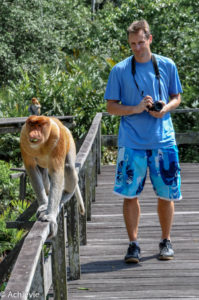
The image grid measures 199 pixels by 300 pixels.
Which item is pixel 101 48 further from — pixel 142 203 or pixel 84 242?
pixel 84 242

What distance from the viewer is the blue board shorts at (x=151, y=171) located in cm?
364

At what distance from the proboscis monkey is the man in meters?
0.69

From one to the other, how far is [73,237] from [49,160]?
3.31 ft

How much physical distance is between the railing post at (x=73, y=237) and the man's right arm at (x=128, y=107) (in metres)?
0.67

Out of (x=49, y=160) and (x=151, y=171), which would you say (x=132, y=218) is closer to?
(x=151, y=171)

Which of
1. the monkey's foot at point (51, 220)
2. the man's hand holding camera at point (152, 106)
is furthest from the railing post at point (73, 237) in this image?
the monkey's foot at point (51, 220)

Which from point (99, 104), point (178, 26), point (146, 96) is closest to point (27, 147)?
point (146, 96)


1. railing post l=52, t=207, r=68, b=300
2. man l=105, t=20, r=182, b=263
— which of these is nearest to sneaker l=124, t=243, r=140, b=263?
man l=105, t=20, r=182, b=263

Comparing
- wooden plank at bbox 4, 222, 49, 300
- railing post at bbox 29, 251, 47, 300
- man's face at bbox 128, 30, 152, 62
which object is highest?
man's face at bbox 128, 30, 152, 62

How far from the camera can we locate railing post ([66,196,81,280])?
3.55 meters

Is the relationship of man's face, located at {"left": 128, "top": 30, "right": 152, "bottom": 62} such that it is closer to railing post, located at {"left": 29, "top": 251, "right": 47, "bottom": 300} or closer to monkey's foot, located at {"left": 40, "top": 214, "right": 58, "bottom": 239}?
monkey's foot, located at {"left": 40, "top": 214, "right": 58, "bottom": 239}

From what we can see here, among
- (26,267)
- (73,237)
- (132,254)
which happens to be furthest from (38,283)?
(132,254)

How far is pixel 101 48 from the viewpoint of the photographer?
47.2 ft

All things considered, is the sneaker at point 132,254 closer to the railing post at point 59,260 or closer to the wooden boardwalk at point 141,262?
the wooden boardwalk at point 141,262
